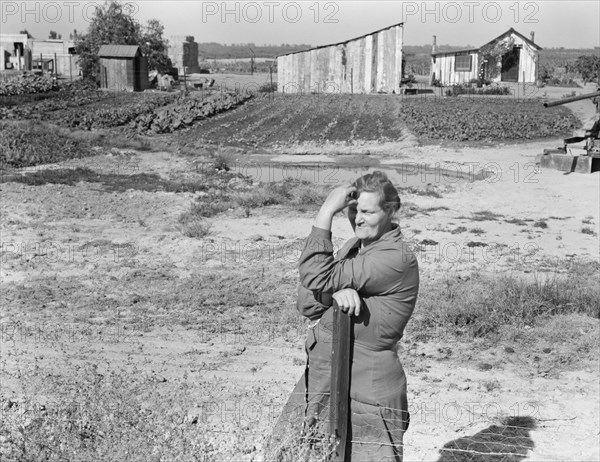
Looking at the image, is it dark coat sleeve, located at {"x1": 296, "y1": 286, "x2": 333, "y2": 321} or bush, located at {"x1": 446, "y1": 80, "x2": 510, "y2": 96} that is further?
bush, located at {"x1": 446, "y1": 80, "x2": 510, "y2": 96}

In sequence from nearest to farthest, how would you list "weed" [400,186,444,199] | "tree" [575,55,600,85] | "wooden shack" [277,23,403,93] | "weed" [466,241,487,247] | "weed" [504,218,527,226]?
"weed" [466,241,487,247] → "weed" [504,218,527,226] → "weed" [400,186,444,199] → "wooden shack" [277,23,403,93] → "tree" [575,55,600,85]

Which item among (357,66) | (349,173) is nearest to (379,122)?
(349,173)

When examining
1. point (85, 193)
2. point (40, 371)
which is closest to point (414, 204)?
point (85, 193)

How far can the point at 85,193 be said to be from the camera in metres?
14.4

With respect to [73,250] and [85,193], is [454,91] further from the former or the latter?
[73,250]

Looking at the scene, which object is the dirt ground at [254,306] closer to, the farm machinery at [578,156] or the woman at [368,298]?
the farm machinery at [578,156]

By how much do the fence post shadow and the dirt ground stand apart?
0.02 metres

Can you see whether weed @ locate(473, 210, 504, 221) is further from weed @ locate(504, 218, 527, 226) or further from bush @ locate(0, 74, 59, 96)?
bush @ locate(0, 74, 59, 96)

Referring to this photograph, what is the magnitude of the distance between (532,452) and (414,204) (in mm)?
8591

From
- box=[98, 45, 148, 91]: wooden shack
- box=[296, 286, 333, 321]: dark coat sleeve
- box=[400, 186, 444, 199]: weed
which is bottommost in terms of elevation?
box=[400, 186, 444, 199]: weed

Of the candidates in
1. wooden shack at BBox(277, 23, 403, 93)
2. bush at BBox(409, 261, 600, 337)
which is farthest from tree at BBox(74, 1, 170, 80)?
bush at BBox(409, 261, 600, 337)

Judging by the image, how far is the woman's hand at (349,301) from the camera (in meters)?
3.88

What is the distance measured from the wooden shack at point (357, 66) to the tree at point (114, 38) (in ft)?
33.0

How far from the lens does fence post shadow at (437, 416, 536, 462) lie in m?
5.61
